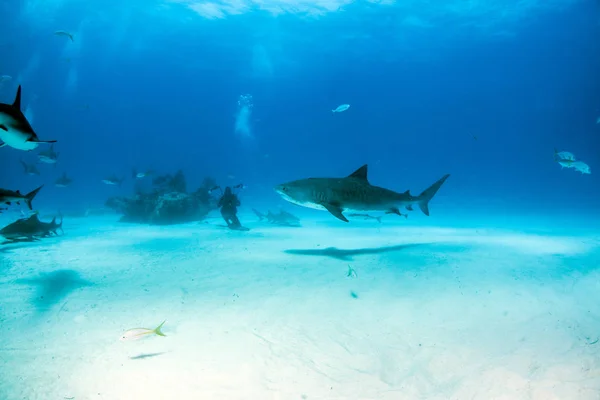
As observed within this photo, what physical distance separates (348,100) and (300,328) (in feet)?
291

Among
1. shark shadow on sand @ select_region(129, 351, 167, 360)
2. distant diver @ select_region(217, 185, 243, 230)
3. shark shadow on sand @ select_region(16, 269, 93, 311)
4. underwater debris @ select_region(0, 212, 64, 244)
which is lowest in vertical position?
underwater debris @ select_region(0, 212, 64, 244)

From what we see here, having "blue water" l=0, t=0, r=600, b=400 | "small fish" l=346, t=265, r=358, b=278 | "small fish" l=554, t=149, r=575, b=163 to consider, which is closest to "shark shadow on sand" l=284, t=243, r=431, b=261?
"blue water" l=0, t=0, r=600, b=400

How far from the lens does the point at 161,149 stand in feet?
437

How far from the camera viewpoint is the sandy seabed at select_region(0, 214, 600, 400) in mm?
3111

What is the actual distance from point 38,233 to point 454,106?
108473mm

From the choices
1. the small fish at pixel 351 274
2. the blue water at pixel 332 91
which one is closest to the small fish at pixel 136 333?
the small fish at pixel 351 274

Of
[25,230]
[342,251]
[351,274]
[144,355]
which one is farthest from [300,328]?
[25,230]

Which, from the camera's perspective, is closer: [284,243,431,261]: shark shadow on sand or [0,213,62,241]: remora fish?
[284,243,431,261]: shark shadow on sand

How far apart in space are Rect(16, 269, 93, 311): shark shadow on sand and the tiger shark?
175 inches

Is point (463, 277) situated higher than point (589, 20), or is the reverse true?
point (589, 20)

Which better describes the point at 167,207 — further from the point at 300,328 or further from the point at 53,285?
the point at 300,328

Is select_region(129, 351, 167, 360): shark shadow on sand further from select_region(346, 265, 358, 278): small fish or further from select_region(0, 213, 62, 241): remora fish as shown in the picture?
select_region(0, 213, 62, 241): remora fish

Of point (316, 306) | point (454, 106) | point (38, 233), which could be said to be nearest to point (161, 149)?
point (454, 106)

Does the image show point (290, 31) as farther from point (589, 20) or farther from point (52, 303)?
point (52, 303)
